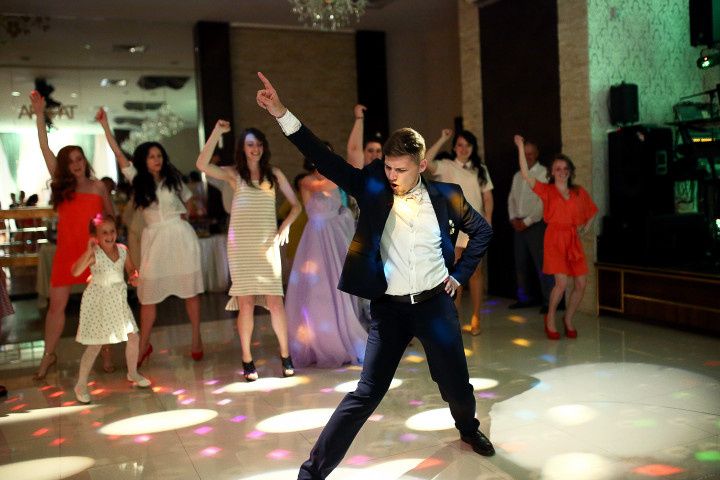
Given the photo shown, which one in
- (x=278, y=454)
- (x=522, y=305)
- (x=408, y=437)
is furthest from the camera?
(x=522, y=305)

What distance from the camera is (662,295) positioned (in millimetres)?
5676

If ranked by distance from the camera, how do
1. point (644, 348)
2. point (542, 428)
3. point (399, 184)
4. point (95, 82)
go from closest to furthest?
point (399, 184), point (542, 428), point (644, 348), point (95, 82)

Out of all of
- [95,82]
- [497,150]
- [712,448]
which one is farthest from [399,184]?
[95,82]

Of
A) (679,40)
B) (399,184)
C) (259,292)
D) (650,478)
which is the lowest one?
(650,478)

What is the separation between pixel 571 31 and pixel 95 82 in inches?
244

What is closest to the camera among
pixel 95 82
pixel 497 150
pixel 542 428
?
pixel 542 428

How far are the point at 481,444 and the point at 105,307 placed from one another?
242 cm

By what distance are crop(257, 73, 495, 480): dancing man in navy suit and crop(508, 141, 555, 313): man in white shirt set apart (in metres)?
3.75

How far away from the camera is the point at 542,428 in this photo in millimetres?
3533

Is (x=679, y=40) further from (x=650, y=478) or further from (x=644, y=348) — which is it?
(x=650, y=478)

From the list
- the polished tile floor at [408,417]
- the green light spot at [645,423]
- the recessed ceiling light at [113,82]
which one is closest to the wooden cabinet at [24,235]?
the recessed ceiling light at [113,82]

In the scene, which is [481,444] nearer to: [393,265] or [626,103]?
[393,265]

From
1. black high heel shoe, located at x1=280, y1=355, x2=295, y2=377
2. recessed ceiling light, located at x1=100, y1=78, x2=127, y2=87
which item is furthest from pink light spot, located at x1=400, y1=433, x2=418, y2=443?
recessed ceiling light, located at x1=100, y1=78, x2=127, y2=87

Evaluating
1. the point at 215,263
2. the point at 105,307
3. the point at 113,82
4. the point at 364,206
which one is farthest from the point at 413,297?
the point at 113,82
